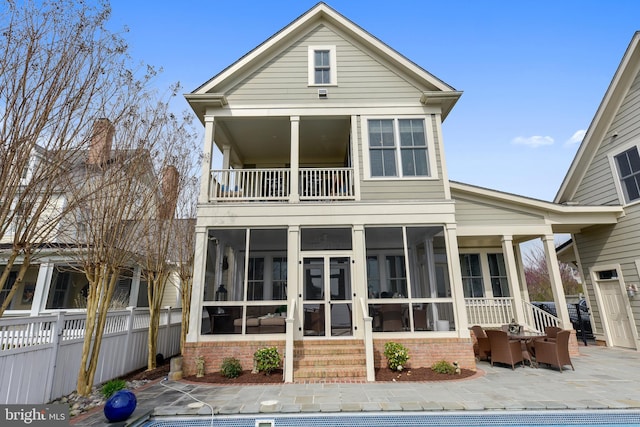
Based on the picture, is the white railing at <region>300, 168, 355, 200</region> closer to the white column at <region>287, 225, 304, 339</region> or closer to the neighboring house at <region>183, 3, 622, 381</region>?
the neighboring house at <region>183, 3, 622, 381</region>

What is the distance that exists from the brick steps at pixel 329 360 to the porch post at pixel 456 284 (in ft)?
8.76

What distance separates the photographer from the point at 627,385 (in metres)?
6.02

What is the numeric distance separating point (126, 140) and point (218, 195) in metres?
2.96

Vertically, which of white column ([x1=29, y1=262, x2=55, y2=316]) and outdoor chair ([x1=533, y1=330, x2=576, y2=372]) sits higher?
white column ([x1=29, y1=262, x2=55, y2=316])

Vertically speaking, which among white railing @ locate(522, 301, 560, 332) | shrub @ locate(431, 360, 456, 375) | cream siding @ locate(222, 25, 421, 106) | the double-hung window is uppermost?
cream siding @ locate(222, 25, 421, 106)

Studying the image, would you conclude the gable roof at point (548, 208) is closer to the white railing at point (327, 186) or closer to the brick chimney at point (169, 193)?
the white railing at point (327, 186)

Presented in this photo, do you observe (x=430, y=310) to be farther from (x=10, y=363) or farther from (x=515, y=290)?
(x=10, y=363)

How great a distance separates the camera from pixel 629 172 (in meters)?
10.5

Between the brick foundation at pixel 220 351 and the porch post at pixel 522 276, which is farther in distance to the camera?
the porch post at pixel 522 276

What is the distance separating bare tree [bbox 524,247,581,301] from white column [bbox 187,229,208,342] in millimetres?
26897

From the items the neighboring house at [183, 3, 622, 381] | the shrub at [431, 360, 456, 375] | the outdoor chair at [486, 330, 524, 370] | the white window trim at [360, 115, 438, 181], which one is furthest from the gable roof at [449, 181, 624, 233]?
the shrub at [431, 360, 456, 375]

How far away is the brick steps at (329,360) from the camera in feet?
22.8

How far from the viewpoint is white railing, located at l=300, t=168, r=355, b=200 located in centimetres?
900

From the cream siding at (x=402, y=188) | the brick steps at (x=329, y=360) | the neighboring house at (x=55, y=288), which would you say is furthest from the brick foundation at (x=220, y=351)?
the cream siding at (x=402, y=188)
